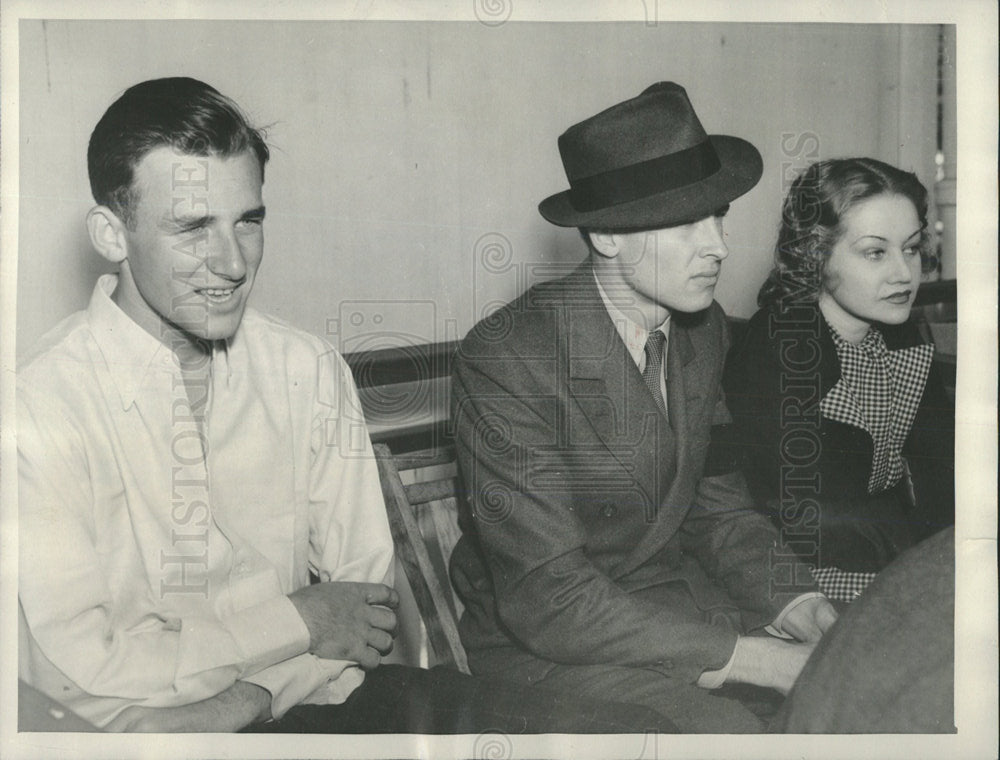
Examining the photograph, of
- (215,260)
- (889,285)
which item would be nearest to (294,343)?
(215,260)

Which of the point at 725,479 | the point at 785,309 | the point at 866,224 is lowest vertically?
the point at 725,479

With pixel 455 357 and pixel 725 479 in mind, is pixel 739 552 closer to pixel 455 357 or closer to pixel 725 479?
pixel 725 479

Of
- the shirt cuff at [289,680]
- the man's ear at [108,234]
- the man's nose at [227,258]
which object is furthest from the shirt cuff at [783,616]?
the man's ear at [108,234]

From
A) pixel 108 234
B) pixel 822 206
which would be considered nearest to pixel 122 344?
pixel 108 234

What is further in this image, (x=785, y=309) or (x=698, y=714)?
(x=785, y=309)

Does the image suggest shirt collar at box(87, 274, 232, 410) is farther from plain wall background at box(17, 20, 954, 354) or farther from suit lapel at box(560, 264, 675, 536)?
suit lapel at box(560, 264, 675, 536)

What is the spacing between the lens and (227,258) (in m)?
1.49

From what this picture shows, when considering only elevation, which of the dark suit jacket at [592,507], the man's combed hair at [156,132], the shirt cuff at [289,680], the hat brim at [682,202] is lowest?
the shirt cuff at [289,680]

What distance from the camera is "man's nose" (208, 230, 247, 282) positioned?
4.88ft

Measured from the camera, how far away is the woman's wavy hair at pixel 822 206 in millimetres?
1614

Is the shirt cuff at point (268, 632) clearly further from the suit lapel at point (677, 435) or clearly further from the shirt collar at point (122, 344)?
the suit lapel at point (677, 435)

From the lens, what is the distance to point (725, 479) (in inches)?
63.6

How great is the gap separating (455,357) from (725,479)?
0.49 m

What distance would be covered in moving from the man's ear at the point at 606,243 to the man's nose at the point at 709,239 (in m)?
0.13
